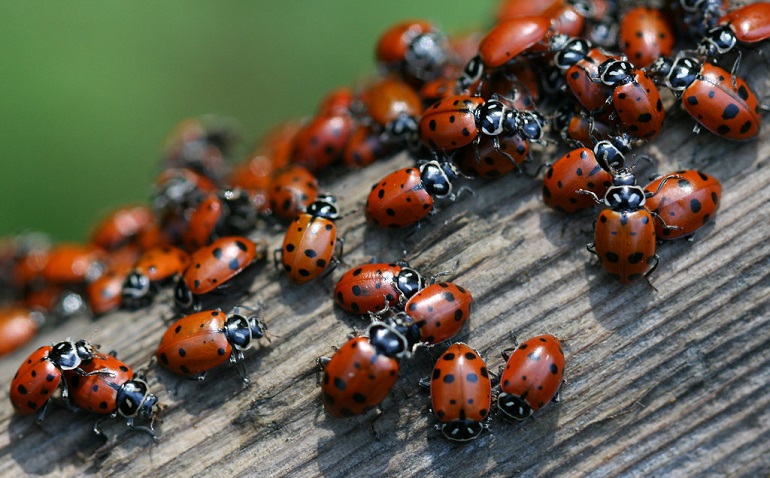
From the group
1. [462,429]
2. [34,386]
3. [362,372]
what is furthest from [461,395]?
[34,386]

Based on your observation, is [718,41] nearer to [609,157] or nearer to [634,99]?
[634,99]

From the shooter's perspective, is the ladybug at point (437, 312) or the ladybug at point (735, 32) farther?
the ladybug at point (735, 32)

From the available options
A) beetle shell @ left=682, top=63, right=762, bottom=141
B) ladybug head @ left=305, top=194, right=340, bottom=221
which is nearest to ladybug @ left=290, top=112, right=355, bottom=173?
ladybug head @ left=305, top=194, right=340, bottom=221

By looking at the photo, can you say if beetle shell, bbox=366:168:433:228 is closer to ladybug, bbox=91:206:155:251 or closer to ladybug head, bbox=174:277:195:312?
ladybug head, bbox=174:277:195:312

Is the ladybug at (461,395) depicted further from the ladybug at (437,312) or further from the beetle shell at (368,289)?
the beetle shell at (368,289)

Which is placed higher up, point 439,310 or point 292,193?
point 292,193

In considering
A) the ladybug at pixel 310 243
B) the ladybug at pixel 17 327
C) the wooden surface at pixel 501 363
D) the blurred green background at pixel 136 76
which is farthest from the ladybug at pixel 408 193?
the blurred green background at pixel 136 76

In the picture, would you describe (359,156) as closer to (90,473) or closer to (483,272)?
(483,272)
